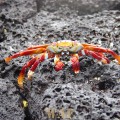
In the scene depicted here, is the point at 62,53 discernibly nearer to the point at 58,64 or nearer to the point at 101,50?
the point at 58,64

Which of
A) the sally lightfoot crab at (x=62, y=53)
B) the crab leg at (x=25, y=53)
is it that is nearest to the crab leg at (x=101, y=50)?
the sally lightfoot crab at (x=62, y=53)

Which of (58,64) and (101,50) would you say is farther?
(101,50)

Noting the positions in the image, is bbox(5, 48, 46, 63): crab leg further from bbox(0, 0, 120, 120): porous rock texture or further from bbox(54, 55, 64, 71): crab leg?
bbox(54, 55, 64, 71): crab leg

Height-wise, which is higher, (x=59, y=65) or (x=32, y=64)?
(x=59, y=65)

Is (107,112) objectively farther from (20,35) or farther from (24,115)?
(20,35)

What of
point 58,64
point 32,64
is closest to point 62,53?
point 58,64

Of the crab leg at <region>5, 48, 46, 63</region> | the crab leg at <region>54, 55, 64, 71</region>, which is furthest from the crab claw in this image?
the crab leg at <region>5, 48, 46, 63</region>

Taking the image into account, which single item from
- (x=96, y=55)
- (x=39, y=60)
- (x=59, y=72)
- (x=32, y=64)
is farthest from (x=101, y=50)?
(x=32, y=64)

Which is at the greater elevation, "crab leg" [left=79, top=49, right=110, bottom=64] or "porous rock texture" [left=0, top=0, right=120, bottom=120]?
"crab leg" [left=79, top=49, right=110, bottom=64]

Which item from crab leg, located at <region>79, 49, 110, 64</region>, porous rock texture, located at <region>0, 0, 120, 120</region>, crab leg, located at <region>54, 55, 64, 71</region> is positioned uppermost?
crab leg, located at <region>79, 49, 110, 64</region>
